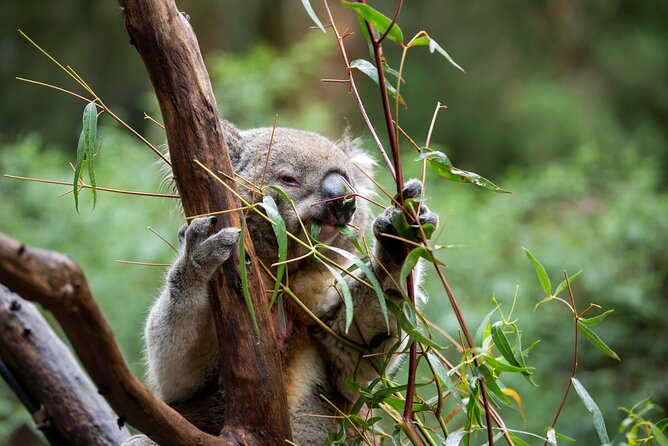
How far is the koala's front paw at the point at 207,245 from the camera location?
2.07 meters

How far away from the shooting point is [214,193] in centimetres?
207

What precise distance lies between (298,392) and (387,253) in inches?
27.1

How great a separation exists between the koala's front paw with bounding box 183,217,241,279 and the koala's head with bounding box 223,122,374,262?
42 cm

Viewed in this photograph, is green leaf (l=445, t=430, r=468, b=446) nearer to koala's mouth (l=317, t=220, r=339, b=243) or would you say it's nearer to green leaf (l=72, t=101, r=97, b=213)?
koala's mouth (l=317, t=220, r=339, b=243)

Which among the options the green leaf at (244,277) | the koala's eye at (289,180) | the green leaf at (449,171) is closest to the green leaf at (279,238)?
the green leaf at (244,277)

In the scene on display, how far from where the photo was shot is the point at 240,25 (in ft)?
28.5

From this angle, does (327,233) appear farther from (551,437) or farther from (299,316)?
(551,437)

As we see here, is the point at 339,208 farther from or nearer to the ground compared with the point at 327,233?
farther from the ground

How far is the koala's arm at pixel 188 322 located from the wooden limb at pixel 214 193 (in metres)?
0.05

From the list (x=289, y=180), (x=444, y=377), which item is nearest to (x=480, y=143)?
(x=289, y=180)

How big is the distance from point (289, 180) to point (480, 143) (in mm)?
6684

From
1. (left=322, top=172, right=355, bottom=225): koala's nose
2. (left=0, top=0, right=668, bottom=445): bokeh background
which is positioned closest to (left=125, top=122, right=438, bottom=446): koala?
(left=322, top=172, right=355, bottom=225): koala's nose

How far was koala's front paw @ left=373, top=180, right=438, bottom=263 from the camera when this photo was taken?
2.07 meters

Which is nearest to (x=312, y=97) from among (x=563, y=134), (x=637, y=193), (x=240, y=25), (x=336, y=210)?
(x=240, y=25)
